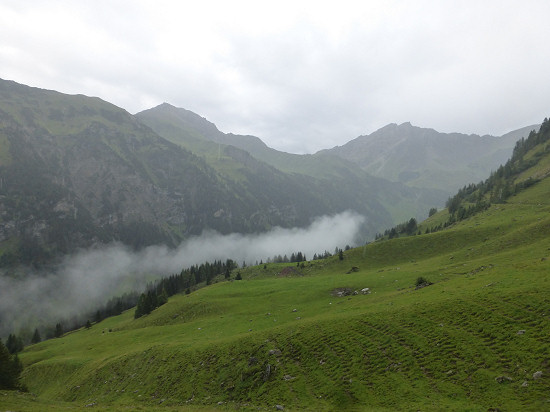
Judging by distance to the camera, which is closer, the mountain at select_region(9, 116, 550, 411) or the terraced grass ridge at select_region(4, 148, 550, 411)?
the terraced grass ridge at select_region(4, 148, 550, 411)

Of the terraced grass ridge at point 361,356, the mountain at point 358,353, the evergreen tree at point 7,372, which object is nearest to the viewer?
the terraced grass ridge at point 361,356

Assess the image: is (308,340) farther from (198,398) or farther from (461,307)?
(461,307)

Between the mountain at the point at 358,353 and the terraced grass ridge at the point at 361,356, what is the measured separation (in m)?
0.13

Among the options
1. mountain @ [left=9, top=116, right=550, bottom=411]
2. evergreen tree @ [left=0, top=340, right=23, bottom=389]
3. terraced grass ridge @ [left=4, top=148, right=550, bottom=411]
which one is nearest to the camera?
terraced grass ridge @ [left=4, top=148, right=550, bottom=411]

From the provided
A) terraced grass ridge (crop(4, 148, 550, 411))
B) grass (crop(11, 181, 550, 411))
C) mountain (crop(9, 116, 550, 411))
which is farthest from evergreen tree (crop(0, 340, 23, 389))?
grass (crop(11, 181, 550, 411))

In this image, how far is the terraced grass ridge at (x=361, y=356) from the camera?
23.4 metres

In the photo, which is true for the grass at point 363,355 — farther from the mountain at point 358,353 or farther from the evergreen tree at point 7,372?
the evergreen tree at point 7,372

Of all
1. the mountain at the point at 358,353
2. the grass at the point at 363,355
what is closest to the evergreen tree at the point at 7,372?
the mountain at the point at 358,353

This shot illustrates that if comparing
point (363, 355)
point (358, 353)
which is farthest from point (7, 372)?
point (363, 355)

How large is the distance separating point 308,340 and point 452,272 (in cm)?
3499

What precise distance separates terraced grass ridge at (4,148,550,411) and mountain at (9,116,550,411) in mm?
135

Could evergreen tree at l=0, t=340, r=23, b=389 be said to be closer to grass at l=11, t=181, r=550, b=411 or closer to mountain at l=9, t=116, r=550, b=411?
mountain at l=9, t=116, r=550, b=411

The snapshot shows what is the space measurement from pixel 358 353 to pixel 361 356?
0.70m

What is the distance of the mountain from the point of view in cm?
2358
